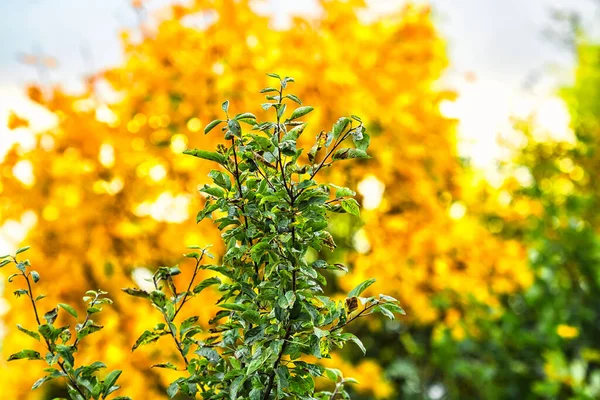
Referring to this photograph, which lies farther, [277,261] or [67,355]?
[67,355]

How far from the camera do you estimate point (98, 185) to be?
529 cm

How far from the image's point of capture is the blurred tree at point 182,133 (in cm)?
514

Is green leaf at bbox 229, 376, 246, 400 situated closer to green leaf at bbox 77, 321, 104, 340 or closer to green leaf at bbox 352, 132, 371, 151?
green leaf at bbox 77, 321, 104, 340

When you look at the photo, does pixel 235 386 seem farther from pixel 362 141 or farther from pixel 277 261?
pixel 362 141

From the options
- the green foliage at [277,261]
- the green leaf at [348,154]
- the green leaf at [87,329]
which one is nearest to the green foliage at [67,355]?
the green leaf at [87,329]

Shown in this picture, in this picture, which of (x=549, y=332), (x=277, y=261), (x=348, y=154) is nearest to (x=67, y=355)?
(x=277, y=261)

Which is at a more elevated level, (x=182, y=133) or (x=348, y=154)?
(x=182, y=133)

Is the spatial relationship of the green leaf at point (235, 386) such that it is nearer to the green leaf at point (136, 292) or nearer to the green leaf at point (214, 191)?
the green leaf at point (136, 292)

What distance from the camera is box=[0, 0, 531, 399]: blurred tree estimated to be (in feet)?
16.9

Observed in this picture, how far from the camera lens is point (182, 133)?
5.22 m

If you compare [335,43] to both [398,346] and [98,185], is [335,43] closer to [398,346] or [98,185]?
[98,185]

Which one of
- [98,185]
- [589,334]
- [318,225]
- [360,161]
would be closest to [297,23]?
[360,161]

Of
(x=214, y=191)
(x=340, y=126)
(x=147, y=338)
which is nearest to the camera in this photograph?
(x=340, y=126)

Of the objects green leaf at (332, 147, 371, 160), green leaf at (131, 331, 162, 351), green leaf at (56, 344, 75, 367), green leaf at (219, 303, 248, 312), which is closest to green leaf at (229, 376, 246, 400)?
green leaf at (219, 303, 248, 312)
